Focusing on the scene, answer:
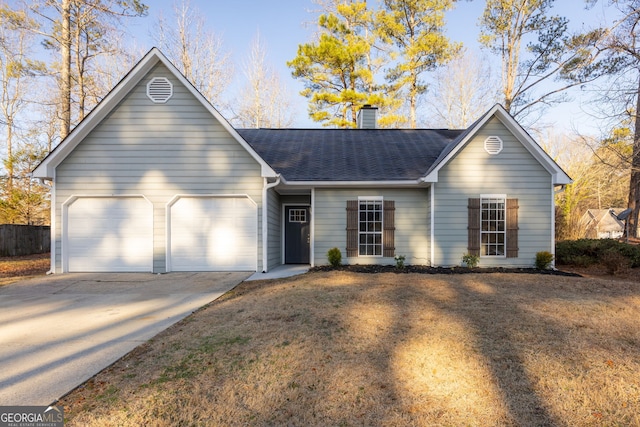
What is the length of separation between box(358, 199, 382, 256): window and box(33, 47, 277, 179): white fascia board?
2897 millimetres

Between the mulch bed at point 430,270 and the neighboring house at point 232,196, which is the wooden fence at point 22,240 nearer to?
the neighboring house at point 232,196

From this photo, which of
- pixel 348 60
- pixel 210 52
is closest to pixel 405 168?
pixel 348 60

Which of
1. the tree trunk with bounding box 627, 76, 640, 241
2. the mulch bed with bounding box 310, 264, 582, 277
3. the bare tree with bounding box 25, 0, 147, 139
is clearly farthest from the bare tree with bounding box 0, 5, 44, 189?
the tree trunk with bounding box 627, 76, 640, 241

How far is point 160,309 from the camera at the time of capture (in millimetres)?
5859

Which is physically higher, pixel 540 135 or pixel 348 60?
pixel 348 60

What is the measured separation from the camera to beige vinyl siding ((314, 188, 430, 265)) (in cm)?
1057

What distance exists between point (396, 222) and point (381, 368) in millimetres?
7599

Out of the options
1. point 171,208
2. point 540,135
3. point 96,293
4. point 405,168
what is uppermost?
point 540,135

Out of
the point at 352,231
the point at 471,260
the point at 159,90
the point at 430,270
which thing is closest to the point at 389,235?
the point at 352,231

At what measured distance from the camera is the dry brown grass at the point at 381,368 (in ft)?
8.66

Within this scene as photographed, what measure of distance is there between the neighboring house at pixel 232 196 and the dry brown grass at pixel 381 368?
460 centimetres

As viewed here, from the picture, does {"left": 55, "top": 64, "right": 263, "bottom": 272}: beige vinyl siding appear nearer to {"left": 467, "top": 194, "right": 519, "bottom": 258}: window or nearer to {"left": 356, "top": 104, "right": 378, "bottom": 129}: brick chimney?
{"left": 467, "top": 194, "right": 519, "bottom": 258}: window

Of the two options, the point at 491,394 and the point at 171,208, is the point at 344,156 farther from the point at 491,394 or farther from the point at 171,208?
the point at 491,394

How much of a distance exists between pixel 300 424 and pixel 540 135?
22352mm
